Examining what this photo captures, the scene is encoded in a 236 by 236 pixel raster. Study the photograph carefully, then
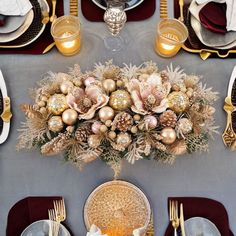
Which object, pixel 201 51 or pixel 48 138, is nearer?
pixel 48 138

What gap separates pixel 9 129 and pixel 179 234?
0.48 meters

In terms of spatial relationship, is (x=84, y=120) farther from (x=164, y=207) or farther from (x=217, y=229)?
(x=217, y=229)

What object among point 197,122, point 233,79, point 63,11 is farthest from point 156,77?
point 63,11

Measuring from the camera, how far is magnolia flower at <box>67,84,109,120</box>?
0.81m

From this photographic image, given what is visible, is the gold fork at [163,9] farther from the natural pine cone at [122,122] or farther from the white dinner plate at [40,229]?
the white dinner plate at [40,229]

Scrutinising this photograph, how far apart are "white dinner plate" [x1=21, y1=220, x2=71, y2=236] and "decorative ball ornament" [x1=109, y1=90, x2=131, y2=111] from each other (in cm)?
31

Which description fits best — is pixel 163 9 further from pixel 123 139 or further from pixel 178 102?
pixel 123 139

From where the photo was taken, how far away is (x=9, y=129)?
94cm

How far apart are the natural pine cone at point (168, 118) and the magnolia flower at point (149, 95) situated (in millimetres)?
13

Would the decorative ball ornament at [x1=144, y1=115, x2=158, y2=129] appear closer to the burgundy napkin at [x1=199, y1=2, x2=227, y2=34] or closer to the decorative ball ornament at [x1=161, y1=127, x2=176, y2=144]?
the decorative ball ornament at [x1=161, y1=127, x2=176, y2=144]

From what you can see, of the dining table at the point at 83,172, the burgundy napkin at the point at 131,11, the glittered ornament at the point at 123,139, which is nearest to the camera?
the glittered ornament at the point at 123,139

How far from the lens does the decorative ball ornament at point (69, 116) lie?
82cm

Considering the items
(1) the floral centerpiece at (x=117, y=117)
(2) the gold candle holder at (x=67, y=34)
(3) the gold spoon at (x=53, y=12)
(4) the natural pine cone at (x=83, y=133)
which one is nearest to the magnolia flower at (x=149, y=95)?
(1) the floral centerpiece at (x=117, y=117)

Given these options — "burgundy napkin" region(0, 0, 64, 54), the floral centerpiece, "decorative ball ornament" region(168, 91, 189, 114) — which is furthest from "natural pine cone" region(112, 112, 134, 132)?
"burgundy napkin" region(0, 0, 64, 54)
